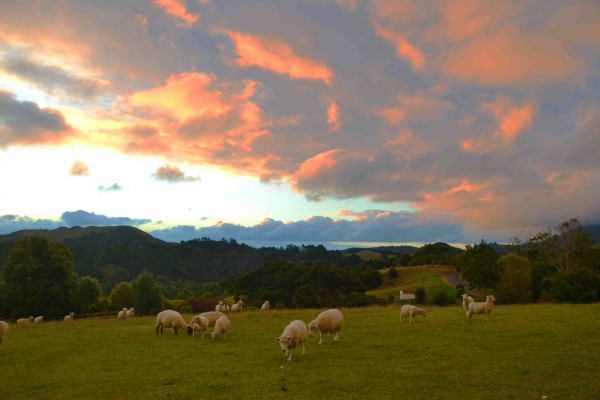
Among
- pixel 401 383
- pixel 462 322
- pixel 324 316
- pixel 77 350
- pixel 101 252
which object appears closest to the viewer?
pixel 401 383

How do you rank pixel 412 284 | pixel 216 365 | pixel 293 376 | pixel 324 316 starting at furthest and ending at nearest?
pixel 412 284 < pixel 324 316 < pixel 216 365 < pixel 293 376

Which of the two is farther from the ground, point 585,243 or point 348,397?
point 585,243

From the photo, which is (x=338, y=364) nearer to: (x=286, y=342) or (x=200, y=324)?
(x=286, y=342)

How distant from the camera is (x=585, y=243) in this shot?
68938 mm

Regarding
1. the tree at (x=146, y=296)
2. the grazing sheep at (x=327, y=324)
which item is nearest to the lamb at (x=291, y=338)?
the grazing sheep at (x=327, y=324)

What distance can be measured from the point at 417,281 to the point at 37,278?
68.4 meters

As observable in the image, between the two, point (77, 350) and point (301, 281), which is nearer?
point (77, 350)

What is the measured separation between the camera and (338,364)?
42.0ft

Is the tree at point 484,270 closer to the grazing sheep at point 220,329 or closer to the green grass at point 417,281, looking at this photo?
the green grass at point 417,281

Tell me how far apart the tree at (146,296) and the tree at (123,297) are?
2.38 meters

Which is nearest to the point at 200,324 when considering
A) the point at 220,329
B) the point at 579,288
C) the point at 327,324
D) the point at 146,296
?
the point at 220,329

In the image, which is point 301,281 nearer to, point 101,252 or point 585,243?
point 585,243

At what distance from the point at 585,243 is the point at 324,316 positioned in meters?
71.7

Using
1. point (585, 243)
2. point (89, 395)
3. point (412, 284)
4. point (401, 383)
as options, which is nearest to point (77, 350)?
point (89, 395)
